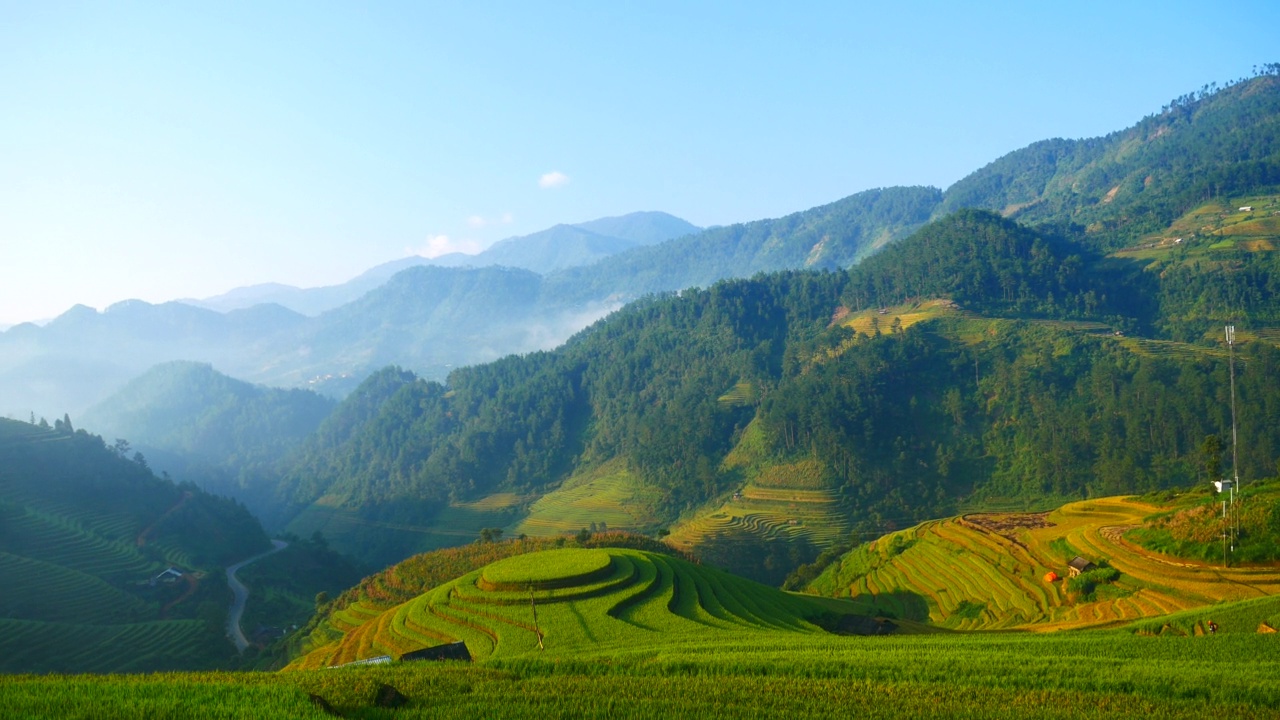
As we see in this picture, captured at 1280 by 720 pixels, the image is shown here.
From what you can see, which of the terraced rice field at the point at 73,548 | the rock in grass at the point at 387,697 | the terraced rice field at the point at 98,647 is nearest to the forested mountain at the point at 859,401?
the terraced rice field at the point at 73,548

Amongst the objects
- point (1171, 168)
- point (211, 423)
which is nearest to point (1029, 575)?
point (1171, 168)

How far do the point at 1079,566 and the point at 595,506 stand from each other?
58.0m

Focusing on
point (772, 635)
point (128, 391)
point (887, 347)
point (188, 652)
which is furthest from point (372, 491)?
point (128, 391)

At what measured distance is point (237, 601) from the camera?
6372 centimetres

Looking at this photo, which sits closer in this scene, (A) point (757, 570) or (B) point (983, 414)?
(A) point (757, 570)

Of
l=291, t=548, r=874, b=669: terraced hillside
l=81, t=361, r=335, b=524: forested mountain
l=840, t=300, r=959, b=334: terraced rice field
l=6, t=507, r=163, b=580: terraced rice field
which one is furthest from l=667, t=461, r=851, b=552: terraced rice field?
l=81, t=361, r=335, b=524: forested mountain

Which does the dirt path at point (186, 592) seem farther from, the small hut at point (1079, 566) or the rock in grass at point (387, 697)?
the small hut at point (1079, 566)

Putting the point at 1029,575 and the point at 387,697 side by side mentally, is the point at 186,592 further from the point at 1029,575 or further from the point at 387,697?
the point at 1029,575

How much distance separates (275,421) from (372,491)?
→ 70.5 m

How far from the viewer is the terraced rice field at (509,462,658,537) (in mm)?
80062

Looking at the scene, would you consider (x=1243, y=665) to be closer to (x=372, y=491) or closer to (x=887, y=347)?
(x=887, y=347)

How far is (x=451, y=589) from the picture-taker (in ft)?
111

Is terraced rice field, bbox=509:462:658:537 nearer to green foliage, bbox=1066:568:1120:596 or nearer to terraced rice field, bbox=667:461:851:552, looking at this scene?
terraced rice field, bbox=667:461:851:552

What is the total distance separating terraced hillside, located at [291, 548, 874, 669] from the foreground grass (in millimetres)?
7817
